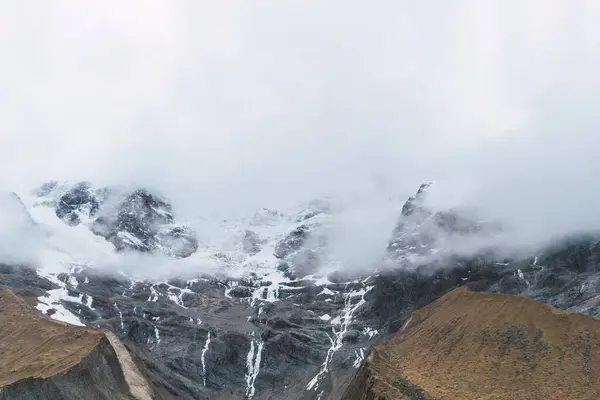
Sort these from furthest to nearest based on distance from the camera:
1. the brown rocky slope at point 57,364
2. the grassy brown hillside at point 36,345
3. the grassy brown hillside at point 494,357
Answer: the grassy brown hillside at point 36,345 → the brown rocky slope at point 57,364 → the grassy brown hillside at point 494,357

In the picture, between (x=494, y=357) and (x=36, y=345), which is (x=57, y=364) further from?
(x=494, y=357)

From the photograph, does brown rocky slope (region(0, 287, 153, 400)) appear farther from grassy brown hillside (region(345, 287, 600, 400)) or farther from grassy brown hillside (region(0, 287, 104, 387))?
grassy brown hillside (region(345, 287, 600, 400))

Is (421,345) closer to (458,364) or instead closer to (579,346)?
(458,364)

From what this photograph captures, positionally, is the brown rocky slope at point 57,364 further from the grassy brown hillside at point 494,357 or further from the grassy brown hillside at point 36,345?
the grassy brown hillside at point 494,357

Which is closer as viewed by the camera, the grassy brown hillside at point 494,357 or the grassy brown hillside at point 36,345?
the grassy brown hillside at point 494,357

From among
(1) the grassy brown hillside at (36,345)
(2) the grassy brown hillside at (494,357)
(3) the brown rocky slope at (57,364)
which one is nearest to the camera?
(2) the grassy brown hillside at (494,357)

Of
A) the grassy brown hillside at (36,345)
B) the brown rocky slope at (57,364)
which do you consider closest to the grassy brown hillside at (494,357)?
the brown rocky slope at (57,364)

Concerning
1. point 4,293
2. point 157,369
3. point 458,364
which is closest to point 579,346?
point 458,364

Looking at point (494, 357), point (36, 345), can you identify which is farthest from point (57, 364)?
point (494, 357)
